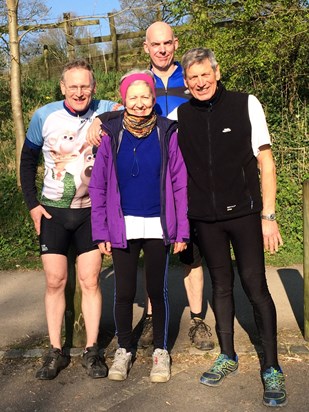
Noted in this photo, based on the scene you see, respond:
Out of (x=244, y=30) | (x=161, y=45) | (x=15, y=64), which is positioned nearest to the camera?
(x=161, y=45)

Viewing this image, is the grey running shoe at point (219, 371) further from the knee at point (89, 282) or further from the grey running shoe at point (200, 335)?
the knee at point (89, 282)

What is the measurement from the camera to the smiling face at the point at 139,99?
130 inches

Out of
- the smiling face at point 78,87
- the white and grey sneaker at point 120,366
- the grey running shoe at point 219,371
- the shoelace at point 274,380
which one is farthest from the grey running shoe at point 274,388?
the smiling face at point 78,87

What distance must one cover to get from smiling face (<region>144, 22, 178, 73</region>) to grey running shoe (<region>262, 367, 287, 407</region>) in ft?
7.28

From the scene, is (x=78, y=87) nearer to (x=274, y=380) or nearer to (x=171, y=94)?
(x=171, y=94)

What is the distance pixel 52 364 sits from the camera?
3.61 meters

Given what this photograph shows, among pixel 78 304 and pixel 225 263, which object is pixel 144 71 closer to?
pixel 225 263

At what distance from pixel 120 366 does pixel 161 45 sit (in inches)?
88.0

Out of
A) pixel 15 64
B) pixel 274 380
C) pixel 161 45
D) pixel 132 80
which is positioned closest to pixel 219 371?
pixel 274 380

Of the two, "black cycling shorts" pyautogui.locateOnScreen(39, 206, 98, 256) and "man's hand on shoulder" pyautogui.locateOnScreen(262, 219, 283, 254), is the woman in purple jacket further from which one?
"man's hand on shoulder" pyautogui.locateOnScreen(262, 219, 283, 254)

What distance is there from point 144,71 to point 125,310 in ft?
5.13

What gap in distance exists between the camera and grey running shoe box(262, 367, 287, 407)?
3173 millimetres

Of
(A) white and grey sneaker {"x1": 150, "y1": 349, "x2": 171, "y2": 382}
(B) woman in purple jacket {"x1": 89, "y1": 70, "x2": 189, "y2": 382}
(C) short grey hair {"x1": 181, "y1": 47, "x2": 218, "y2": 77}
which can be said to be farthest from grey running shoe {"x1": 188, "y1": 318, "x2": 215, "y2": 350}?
(C) short grey hair {"x1": 181, "y1": 47, "x2": 218, "y2": 77}

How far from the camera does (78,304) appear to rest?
404 centimetres
